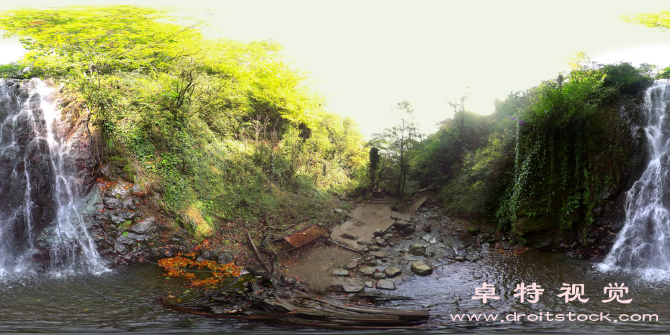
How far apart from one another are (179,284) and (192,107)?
2488 mm

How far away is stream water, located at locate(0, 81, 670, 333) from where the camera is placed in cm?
212

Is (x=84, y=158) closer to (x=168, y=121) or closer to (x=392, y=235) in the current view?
(x=168, y=121)

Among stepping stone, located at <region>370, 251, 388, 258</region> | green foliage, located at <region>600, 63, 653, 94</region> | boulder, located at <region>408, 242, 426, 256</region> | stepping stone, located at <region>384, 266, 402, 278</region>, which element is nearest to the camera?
stepping stone, located at <region>384, 266, 402, 278</region>

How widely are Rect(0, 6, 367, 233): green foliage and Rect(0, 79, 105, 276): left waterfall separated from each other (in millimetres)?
428

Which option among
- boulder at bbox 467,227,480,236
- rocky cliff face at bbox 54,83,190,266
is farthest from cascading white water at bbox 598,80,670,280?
rocky cliff face at bbox 54,83,190,266

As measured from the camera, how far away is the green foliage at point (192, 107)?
2.98 meters

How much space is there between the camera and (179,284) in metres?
2.93

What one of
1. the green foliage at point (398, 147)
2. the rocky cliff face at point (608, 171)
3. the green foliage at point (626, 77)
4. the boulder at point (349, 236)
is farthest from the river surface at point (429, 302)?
the green foliage at point (626, 77)

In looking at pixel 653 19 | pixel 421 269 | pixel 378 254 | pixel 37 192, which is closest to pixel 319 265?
pixel 378 254

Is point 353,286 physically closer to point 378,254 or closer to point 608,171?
point 378,254

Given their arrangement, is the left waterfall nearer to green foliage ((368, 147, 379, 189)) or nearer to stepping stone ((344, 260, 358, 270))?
stepping stone ((344, 260, 358, 270))

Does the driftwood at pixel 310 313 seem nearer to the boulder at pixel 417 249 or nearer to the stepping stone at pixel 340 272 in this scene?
the stepping stone at pixel 340 272

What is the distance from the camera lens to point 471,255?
13.4 feet

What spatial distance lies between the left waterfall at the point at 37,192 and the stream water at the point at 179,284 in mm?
13
